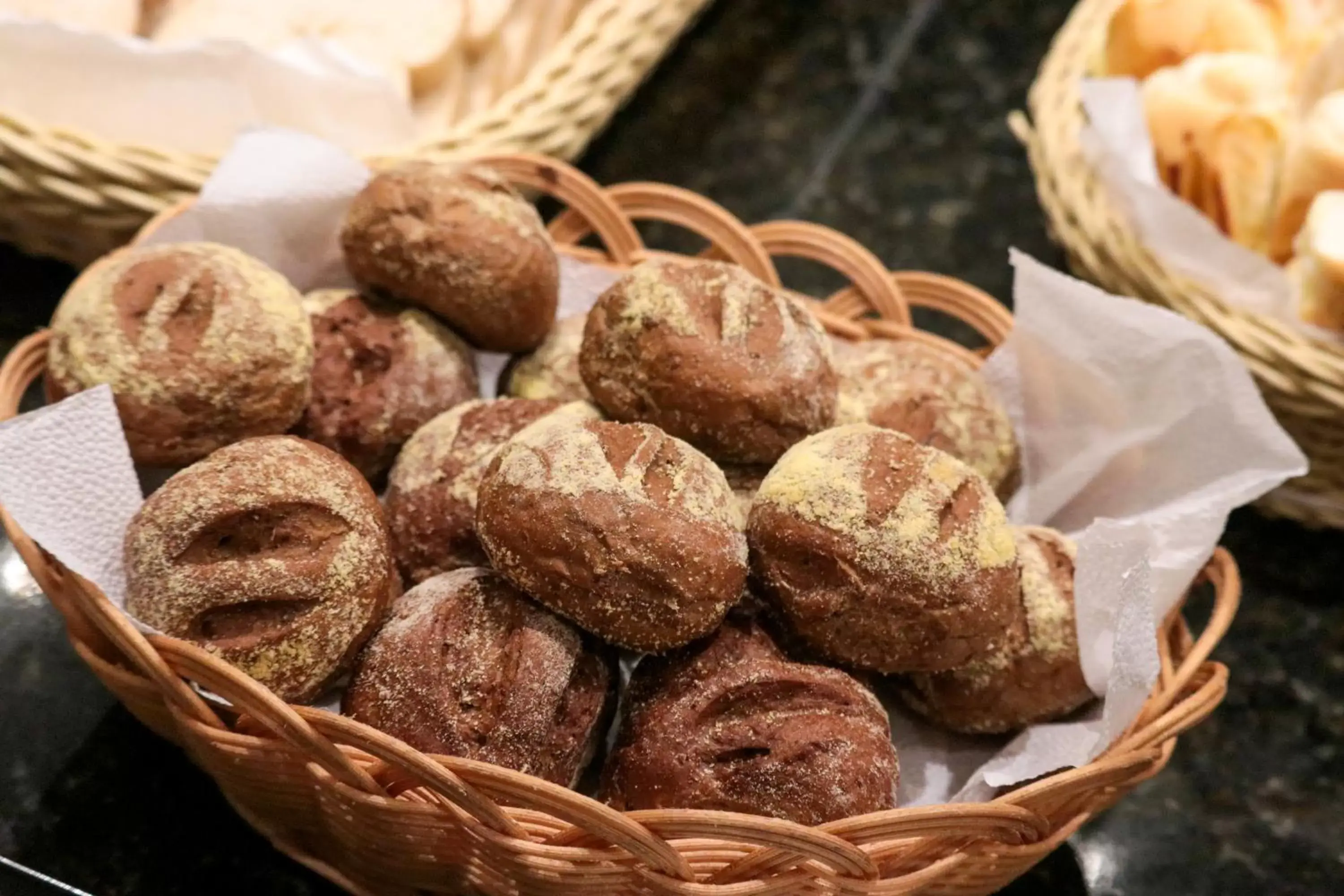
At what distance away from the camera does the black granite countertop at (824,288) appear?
111 centimetres

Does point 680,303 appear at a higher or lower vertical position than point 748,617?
higher

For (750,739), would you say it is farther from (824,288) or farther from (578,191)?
(824,288)

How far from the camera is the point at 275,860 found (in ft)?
3.61

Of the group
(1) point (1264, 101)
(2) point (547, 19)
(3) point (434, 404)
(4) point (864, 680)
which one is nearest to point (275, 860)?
(3) point (434, 404)

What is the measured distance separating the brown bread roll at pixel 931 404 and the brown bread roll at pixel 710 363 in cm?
11

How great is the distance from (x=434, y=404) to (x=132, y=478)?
12.1 inches

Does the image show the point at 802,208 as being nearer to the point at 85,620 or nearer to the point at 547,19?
the point at 547,19

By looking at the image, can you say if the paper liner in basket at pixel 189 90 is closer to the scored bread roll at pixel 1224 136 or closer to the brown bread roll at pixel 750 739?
the brown bread roll at pixel 750 739

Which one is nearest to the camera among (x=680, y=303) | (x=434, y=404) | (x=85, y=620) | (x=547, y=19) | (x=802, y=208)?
(x=85, y=620)

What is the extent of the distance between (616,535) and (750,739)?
206 mm

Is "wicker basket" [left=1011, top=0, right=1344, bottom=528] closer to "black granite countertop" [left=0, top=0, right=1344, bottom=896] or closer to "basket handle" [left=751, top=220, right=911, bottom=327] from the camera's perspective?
"black granite countertop" [left=0, top=0, right=1344, bottom=896]

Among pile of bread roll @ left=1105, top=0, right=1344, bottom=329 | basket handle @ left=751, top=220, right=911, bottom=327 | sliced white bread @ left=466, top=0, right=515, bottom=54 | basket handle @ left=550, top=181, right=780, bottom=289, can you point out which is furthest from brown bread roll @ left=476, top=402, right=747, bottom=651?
sliced white bread @ left=466, top=0, right=515, bottom=54

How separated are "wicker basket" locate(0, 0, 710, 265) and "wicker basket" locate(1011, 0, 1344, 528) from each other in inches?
23.3

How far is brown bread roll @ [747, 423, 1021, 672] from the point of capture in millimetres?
984
